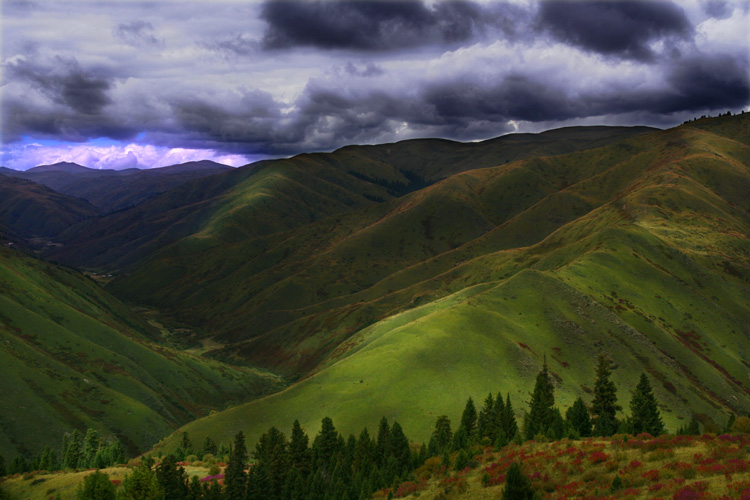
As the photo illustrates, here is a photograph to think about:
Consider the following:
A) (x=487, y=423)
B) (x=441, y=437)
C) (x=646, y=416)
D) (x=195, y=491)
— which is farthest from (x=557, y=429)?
(x=195, y=491)

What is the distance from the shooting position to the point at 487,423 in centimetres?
7925

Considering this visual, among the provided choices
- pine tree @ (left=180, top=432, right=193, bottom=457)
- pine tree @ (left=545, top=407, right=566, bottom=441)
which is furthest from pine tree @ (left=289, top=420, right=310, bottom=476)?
pine tree @ (left=545, top=407, right=566, bottom=441)

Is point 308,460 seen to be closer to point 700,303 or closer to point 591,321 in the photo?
point 591,321

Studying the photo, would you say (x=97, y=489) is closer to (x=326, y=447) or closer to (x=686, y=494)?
(x=326, y=447)

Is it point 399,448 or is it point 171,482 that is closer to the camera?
point 171,482

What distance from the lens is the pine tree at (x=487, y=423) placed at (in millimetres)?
77500

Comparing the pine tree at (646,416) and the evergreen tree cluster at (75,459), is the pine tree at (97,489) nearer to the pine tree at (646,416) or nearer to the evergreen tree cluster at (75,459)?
the evergreen tree cluster at (75,459)

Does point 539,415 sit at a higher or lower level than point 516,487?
lower

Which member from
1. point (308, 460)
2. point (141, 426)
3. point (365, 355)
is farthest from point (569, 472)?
point (141, 426)

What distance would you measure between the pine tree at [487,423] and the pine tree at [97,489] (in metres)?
54.9

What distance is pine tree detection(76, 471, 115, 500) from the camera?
60200mm

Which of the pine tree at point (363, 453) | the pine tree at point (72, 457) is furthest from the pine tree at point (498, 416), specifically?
the pine tree at point (72, 457)

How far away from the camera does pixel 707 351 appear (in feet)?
503

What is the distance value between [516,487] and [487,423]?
148 feet
